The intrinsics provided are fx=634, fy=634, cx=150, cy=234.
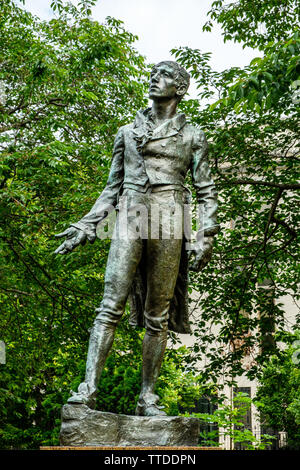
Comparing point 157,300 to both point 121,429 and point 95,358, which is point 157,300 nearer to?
point 95,358

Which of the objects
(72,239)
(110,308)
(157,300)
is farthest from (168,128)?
(110,308)

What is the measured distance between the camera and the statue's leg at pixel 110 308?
4293 millimetres

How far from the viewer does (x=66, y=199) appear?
10344mm

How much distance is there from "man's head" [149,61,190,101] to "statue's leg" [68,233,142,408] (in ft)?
4.04

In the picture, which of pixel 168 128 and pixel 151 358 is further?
pixel 168 128

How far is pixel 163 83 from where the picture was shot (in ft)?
Answer: 16.6

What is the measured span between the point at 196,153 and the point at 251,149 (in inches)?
255

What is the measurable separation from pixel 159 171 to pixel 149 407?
69.3 inches

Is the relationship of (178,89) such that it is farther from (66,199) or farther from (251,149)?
(251,149)

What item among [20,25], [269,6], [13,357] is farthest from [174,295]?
[20,25]

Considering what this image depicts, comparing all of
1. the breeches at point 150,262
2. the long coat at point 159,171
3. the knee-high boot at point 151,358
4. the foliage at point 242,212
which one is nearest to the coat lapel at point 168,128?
the long coat at point 159,171

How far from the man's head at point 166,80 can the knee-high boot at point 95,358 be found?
189 cm

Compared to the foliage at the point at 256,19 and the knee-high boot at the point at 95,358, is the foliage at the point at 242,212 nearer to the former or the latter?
the foliage at the point at 256,19
